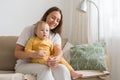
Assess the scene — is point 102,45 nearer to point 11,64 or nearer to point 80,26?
point 80,26

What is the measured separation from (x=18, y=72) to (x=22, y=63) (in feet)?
0.35

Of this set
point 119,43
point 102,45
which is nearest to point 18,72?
point 102,45

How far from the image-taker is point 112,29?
3.31 meters

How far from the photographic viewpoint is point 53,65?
2.26m

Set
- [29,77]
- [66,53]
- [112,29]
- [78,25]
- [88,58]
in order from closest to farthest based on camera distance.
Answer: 1. [29,77]
2. [88,58]
3. [66,53]
4. [112,29]
5. [78,25]

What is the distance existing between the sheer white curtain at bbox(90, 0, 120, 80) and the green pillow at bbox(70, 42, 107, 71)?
17.2 inches

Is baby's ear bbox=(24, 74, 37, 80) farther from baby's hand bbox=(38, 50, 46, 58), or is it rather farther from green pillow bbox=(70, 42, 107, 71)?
green pillow bbox=(70, 42, 107, 71)

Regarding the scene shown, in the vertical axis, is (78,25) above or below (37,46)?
above

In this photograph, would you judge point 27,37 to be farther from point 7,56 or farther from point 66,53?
point 66,53

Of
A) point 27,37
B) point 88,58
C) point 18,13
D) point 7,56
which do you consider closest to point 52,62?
point 27,37

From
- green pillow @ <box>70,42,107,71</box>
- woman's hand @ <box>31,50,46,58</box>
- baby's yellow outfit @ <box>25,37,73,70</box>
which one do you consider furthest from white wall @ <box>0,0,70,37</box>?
woman's hand @ <box>31,50,46,58</box>

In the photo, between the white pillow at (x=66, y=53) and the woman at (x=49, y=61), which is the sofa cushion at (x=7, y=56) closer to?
the woman at (x=49, y=61)

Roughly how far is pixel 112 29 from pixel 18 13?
52.2 inches

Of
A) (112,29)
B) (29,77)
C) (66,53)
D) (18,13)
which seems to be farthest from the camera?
(18,13)
